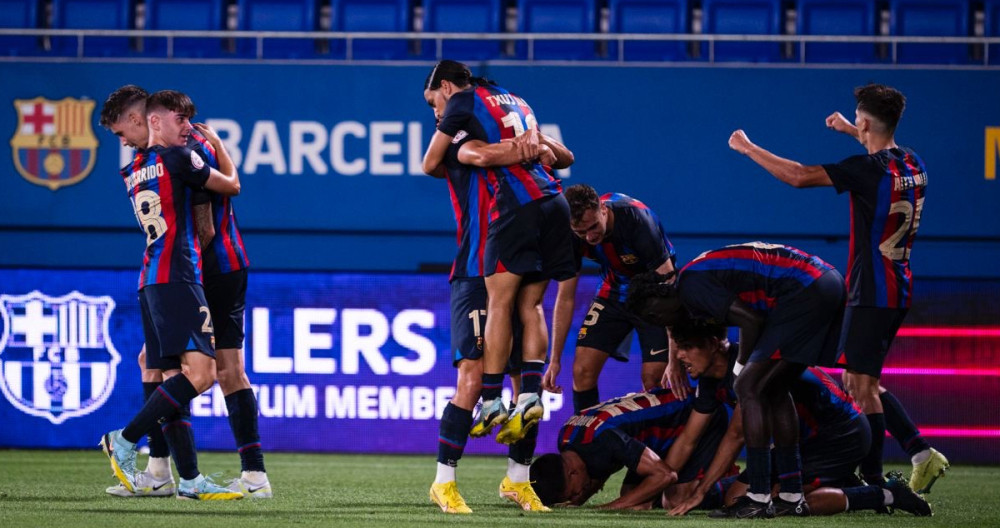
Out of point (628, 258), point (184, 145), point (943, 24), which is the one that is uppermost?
point (943, 24)

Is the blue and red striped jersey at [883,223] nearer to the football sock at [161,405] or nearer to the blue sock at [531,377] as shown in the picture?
the blue sock at [531,377]

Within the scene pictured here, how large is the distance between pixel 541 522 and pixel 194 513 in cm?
138

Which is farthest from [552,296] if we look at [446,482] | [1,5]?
[1,5]

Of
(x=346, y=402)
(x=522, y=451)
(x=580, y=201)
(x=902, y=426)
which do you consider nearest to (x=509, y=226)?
(x=580, y=201)

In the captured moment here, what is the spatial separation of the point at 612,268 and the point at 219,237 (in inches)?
78.1

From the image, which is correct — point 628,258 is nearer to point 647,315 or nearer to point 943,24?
point 647,315

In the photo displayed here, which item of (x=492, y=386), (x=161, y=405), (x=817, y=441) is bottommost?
(x=817, y=441)

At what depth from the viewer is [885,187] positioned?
246 inches

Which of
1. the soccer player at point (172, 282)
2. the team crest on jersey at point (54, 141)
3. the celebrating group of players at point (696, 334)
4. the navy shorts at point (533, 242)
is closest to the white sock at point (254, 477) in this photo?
the soccer player at point (172, 282)

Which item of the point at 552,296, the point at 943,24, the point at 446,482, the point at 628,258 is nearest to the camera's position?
the point at 446,482

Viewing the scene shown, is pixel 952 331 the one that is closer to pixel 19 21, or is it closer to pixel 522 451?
pixel 522 451

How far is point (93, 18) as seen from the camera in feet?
40.2

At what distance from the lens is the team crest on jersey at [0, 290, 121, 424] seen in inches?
363

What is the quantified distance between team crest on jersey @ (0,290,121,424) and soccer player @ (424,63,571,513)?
4.08 metres
